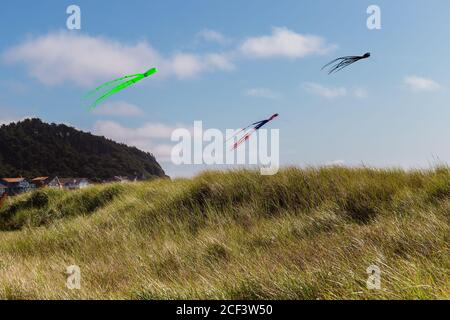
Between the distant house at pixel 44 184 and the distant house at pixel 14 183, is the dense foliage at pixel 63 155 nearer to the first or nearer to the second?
the distant house at pixel 14 183

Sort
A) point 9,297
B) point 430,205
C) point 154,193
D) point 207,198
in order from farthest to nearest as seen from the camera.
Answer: point 154,193
point 207,198
point 430,205
point 9,297

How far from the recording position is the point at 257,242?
652 centimetres

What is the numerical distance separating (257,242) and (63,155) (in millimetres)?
47522

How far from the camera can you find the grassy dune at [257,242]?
4145 mm

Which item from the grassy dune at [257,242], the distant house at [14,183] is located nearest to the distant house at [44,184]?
the grassy dune at [257,242]

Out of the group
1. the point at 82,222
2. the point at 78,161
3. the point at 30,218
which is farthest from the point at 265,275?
the point at 78,161

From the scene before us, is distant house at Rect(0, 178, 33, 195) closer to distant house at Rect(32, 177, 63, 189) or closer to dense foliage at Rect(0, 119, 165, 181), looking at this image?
dense foliage at Rect(0, 119, 165, 181)

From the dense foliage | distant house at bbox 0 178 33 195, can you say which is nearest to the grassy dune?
the dense foliage

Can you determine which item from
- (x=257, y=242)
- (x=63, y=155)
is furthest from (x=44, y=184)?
(x=63, y=155)

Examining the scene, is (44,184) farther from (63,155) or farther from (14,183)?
(14,183)

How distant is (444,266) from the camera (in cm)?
404

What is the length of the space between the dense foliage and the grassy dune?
34275 mm
